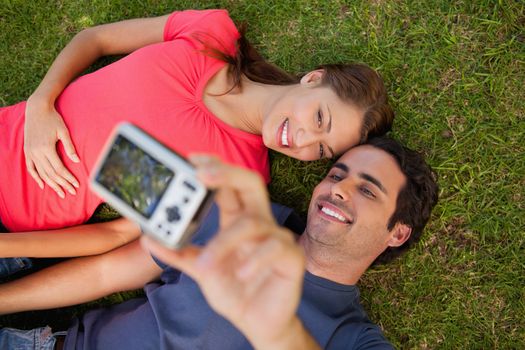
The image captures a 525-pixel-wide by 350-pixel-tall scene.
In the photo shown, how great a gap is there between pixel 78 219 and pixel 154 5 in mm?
1902

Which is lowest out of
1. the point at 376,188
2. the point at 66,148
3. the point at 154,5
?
the point at 376,188

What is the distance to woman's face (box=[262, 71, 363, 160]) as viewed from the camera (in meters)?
2.97

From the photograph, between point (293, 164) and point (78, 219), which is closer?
point (78, 219)


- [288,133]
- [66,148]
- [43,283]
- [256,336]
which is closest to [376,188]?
[288,133]

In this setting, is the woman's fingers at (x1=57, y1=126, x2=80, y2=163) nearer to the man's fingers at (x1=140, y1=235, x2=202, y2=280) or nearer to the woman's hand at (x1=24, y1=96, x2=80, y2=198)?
the woman's hand at (x1=24, y1=96, x2=80, y2=198)

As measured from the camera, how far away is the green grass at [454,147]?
3838mm

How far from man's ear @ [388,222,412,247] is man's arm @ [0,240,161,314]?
167cm

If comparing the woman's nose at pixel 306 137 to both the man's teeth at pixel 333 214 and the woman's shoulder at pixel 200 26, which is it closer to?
the man's teeth at pixel 333 214

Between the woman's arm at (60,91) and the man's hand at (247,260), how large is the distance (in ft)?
5.40

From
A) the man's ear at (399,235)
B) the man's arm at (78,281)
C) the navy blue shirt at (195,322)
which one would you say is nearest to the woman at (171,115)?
the man's arm at (78,281)

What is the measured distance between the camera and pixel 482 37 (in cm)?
388

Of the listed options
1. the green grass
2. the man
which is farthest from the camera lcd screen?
the green grass

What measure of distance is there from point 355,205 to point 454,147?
1252mm

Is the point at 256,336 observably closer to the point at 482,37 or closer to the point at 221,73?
the point at 221,73
